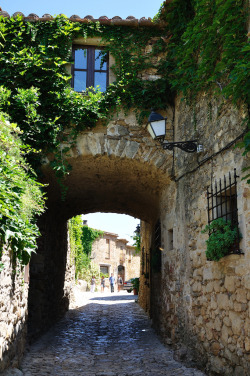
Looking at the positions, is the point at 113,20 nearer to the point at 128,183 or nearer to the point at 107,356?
the point at 128,183

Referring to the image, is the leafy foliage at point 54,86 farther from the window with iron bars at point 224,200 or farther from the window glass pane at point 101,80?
the window with iron bars at point 224,200

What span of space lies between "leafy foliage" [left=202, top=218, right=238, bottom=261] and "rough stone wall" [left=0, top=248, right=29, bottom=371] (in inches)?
89.8

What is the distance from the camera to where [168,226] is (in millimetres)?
6707

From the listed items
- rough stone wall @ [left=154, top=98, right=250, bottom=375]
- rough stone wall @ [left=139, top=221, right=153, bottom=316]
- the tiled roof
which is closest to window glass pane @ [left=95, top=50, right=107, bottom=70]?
the tiled roof

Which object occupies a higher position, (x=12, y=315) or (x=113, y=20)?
(x=113, y=20)

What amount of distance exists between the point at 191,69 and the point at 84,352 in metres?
4.67

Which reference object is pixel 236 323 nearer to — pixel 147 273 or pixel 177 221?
pixel 177 221

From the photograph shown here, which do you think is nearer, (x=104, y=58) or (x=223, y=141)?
(x=223, y=141)

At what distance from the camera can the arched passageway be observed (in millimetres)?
6305

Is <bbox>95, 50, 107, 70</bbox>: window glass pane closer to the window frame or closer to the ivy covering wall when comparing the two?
the window frame

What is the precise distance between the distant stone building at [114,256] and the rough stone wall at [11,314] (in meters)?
25.0

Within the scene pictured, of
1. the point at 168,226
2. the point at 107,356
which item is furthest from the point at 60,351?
the point at 168,226

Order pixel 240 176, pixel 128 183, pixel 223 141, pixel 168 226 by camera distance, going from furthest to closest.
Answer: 1. pixel 128 183
2. pixel 168 226
3. pixel 223 141
4. pixel 240 176

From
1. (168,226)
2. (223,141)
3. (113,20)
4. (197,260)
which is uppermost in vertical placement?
(113,20)
